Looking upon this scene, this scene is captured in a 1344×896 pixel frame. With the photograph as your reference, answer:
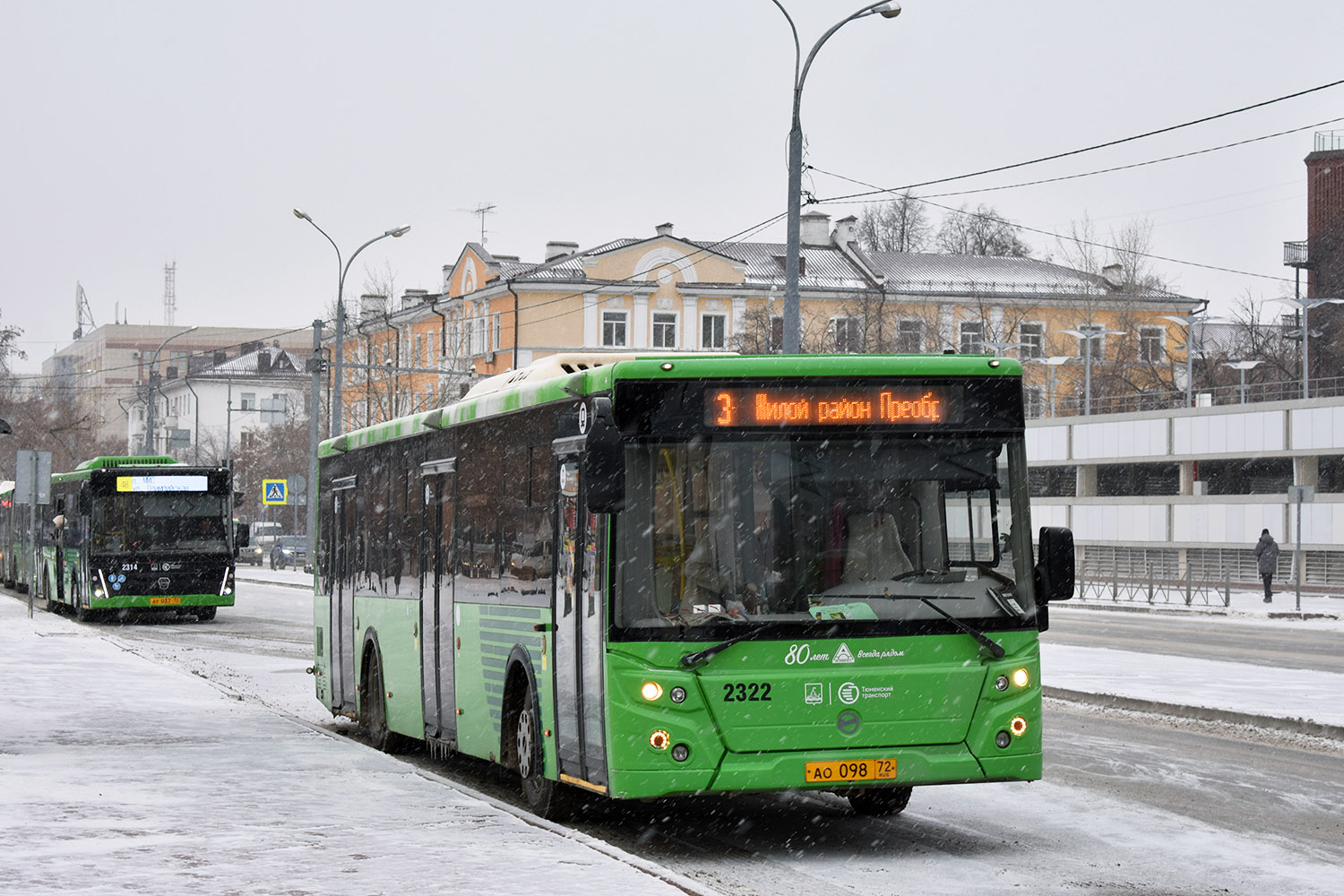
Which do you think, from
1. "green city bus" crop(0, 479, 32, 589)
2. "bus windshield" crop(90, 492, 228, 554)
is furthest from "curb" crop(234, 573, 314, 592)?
"bus windshield" crop(90, 492, 228, 554)

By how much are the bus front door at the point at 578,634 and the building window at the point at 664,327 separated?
71057 mm

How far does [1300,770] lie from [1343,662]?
12.2m

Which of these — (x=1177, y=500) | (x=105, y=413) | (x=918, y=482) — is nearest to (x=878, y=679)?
(x=918, y=482)

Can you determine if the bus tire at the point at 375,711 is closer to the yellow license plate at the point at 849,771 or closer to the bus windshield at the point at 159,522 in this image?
the yellow license plate at the point at 849,771

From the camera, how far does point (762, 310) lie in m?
81.1

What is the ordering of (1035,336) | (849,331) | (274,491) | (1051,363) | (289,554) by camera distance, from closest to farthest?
(274,491), (1051,363), (289,554), (849,331), (1035,336)

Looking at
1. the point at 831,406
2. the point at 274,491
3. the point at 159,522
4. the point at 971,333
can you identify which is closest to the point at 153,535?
the point at 159,522

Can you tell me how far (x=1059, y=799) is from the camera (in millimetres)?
11539

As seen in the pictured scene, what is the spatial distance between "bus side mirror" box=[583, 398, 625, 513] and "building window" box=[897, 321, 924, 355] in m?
71.9

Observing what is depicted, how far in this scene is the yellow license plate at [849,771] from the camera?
938 centimetres

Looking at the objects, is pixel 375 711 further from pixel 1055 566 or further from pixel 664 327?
pixel 664 327

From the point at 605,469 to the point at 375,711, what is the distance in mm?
6542

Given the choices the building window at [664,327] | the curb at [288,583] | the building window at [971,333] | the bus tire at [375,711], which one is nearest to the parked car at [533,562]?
the bus tire at [375,711]

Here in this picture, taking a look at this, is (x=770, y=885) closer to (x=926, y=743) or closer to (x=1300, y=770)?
(x=926, y=743)
